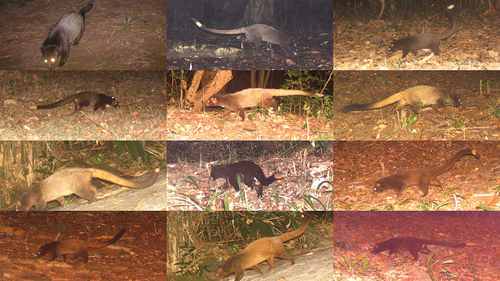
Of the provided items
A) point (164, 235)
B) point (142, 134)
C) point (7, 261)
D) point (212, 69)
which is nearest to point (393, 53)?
point (212, 69)

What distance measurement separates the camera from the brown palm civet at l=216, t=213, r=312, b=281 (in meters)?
2.31

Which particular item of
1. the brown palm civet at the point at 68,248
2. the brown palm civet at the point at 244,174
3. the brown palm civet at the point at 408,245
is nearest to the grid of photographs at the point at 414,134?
the brown palm civet at the point at 408,245

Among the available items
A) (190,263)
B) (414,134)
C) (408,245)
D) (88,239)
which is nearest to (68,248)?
(88,239)

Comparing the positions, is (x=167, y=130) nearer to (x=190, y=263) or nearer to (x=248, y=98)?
(x=248, y=98)

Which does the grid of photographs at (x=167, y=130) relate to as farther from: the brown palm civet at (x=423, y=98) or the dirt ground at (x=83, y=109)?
the brown palm civet at (x=423, y=98)

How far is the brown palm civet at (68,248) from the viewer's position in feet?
7.90

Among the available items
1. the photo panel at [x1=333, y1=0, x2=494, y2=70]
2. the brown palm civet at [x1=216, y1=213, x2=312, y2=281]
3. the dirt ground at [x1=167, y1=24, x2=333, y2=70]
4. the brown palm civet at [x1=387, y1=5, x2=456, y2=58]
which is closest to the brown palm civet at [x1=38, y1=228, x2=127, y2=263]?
the brown palm civet at [x1=216, y1=213, x2=312, y2=281]

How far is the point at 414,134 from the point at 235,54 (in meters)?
1.51

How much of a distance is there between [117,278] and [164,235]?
0.43m

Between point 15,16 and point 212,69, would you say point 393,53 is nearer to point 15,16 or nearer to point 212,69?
point 212,69

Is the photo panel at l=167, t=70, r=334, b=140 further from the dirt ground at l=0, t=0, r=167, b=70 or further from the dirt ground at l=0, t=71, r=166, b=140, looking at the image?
the dirt ground at l=0, t=0, r=167, b=70

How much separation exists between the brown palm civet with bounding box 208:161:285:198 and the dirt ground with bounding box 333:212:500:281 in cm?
66

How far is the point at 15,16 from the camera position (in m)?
2.73

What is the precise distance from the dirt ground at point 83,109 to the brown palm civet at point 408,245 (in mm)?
1849
